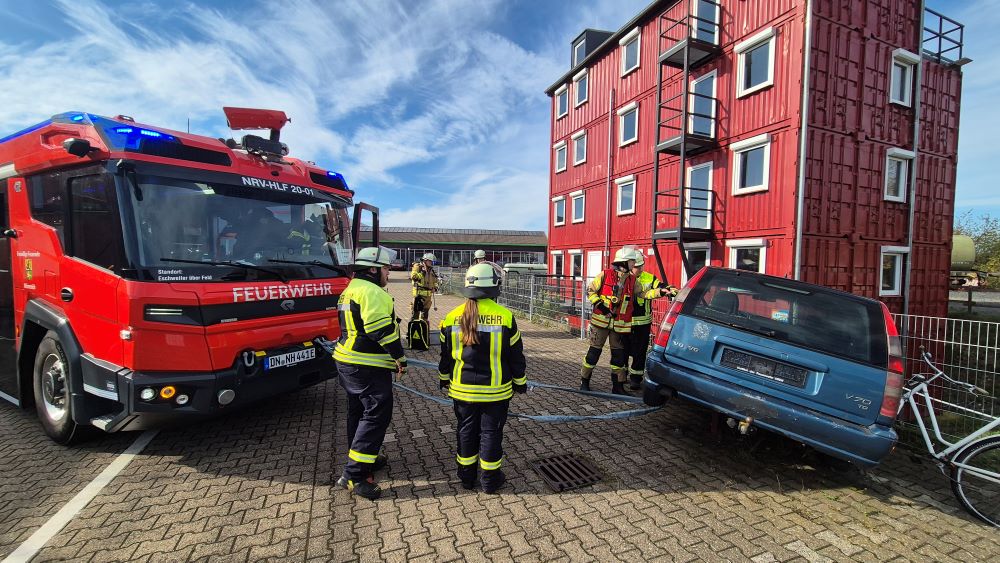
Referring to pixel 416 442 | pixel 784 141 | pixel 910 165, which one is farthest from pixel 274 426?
pixel 910 165

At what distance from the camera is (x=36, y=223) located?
13.4 ft

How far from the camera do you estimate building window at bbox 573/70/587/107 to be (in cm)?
1788

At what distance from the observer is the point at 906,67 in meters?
11.5

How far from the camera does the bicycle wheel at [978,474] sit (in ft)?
10.2

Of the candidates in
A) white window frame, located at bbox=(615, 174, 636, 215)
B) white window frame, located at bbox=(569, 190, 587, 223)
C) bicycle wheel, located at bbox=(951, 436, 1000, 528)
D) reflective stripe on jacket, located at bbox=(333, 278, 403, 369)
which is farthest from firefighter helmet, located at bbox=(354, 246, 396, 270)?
white window frame, located at bbox=(569, 190, 587, 223)

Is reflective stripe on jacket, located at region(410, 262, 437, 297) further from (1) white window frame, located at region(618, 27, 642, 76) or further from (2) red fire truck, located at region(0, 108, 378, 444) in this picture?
(1) white window frame, located at region(618, 27, 642, 76)

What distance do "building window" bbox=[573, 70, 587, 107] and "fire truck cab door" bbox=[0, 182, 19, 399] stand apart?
55.5ft

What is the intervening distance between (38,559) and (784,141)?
12.6 m

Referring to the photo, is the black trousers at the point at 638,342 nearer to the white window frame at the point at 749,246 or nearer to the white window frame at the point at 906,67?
the white window frame at the point at 749,246

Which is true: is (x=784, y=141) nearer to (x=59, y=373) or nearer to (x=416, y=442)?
(x=416, y=442)

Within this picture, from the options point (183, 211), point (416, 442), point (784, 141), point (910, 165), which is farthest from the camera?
point (910, 165)

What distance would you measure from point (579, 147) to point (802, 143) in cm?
953

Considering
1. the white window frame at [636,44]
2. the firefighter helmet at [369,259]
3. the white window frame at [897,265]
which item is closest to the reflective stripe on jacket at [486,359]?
the firefighter helmet at [369,259]

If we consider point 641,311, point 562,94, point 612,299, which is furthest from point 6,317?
point 562,94
